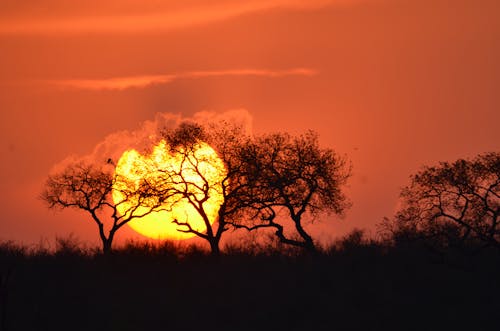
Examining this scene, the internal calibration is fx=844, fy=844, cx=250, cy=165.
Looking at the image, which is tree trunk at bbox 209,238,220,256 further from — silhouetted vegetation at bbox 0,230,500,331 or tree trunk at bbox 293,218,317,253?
tree trunk at bbox 293,218,317,253

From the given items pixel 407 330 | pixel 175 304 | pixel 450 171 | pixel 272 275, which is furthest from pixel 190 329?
pixel 450 171

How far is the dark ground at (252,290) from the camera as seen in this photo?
160 ft

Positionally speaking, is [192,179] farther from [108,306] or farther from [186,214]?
[108,306]

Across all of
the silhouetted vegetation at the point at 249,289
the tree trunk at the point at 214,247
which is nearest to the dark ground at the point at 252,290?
the silhouetted vegetation at the point at 249,289

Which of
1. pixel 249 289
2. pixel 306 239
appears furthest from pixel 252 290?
pixel 306 239

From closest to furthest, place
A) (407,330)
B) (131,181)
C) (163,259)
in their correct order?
Result: 1. (407,330)
2. (163,259)
3. (131,181)

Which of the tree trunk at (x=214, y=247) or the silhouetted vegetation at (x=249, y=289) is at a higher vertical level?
the tree trunk at (x=214, y=247)

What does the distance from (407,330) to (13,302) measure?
76.0 ft

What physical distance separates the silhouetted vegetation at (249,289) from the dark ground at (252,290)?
0.06 m

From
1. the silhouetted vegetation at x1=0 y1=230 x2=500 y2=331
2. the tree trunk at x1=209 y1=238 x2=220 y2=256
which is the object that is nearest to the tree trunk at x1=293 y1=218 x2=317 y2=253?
the silhouetted vegetation at x1=0 y1=230 x2=500 y2=331

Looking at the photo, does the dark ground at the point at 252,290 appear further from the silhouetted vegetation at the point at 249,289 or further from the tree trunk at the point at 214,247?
the tree trunk at the point at 214,247

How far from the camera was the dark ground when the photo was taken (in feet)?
160

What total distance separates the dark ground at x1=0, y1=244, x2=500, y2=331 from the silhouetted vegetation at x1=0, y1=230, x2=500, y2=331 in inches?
2.6

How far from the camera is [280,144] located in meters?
66.4
